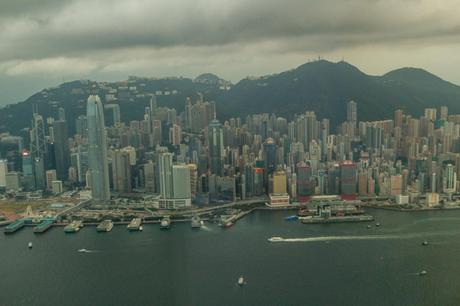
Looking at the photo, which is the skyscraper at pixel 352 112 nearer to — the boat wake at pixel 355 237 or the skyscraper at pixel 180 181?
the skyscraper at pixel 180 181

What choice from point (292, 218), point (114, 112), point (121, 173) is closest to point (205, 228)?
point (292, 218)

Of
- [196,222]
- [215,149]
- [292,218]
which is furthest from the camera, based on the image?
[215,149]

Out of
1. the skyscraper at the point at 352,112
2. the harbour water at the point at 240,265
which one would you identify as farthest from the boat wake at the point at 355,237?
the skyscraper at the point at 352,112

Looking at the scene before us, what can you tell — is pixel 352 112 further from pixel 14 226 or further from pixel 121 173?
pixel 14 226

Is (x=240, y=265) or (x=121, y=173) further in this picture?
(x=121, y=173)

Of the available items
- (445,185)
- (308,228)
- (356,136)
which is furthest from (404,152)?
(308,228)

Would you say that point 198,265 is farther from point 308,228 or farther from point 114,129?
point 114,129

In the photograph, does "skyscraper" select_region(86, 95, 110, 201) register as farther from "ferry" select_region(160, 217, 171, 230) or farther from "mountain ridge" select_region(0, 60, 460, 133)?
"mountain ridge" select_region(0, 60, 460, 133)
